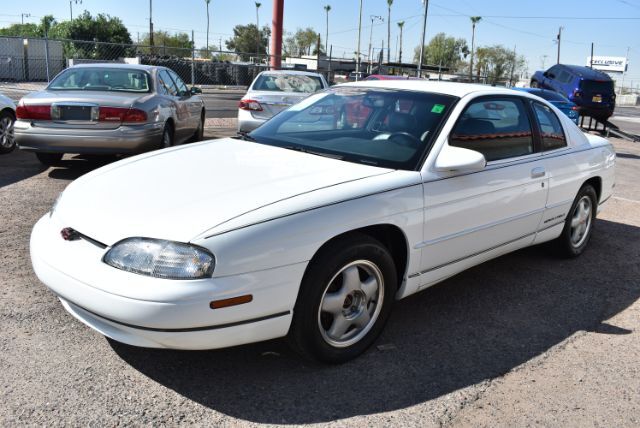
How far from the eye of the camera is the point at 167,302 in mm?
2551

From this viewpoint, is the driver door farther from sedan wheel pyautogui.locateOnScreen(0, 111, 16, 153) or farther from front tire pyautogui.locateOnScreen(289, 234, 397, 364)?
sedan wheel pyautogui.locateOnScreen(0, 111, 16, 153)

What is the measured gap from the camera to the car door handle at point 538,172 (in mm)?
4328

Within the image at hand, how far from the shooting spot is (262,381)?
9.89ft

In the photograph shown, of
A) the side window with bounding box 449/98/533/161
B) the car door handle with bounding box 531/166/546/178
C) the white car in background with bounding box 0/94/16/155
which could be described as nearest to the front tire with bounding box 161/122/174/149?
the white car in background with bounding box 0/94/16/155

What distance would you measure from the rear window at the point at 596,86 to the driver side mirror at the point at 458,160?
1659cm

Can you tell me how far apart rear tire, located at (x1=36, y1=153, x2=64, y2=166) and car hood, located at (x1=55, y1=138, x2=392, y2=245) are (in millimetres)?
4560

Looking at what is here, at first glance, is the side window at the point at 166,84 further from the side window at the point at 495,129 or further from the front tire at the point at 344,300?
the front tire at the point at 344,300

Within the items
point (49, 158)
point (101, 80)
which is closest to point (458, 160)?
point (101, 80)

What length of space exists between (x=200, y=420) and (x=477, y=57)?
104 m

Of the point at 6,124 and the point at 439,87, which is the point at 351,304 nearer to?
the point at 439,87

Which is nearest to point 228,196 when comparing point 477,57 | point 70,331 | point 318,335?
point 318,335

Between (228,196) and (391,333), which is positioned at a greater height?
(228,196)

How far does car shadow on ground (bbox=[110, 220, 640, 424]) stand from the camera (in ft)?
9.43

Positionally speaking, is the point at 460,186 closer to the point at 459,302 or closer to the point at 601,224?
the point at 459,302
